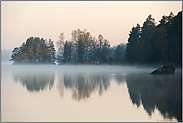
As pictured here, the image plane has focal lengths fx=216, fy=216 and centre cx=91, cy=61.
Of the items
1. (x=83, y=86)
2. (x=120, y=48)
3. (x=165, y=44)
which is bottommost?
(x=83, y=86)

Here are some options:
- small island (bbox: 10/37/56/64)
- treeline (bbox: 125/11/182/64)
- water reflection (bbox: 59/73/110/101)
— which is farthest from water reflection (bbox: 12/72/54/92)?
small island (bbox: 10/37/56/64)

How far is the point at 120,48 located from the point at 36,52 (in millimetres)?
38070

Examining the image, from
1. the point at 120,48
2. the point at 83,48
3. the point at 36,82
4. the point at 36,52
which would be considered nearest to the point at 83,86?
the point at 36,82

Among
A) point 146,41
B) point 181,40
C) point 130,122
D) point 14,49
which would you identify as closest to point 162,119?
point 130,122

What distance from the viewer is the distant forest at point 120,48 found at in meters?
41.2

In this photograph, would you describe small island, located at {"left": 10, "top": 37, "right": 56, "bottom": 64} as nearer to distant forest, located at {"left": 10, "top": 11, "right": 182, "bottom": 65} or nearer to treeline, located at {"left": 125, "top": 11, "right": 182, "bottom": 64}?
distant forest, located at {"left": 10, "top": 11, "right": 182, "bottom": 65}

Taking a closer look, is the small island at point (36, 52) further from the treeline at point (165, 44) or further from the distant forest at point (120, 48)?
the treeline at point (165, 44)

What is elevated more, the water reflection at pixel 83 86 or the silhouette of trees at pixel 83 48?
the silhouette of trees at pixel 83 48

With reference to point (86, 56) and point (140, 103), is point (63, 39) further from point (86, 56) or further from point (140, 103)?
point (140, 103)

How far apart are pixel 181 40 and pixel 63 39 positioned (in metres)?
51.6

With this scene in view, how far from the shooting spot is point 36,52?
98.8 metres

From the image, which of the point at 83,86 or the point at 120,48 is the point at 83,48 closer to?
the point at 120,48

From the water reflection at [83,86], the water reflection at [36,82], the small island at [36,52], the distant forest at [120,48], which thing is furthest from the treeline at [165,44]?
the small island at [36,52]

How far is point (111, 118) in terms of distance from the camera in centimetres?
653
